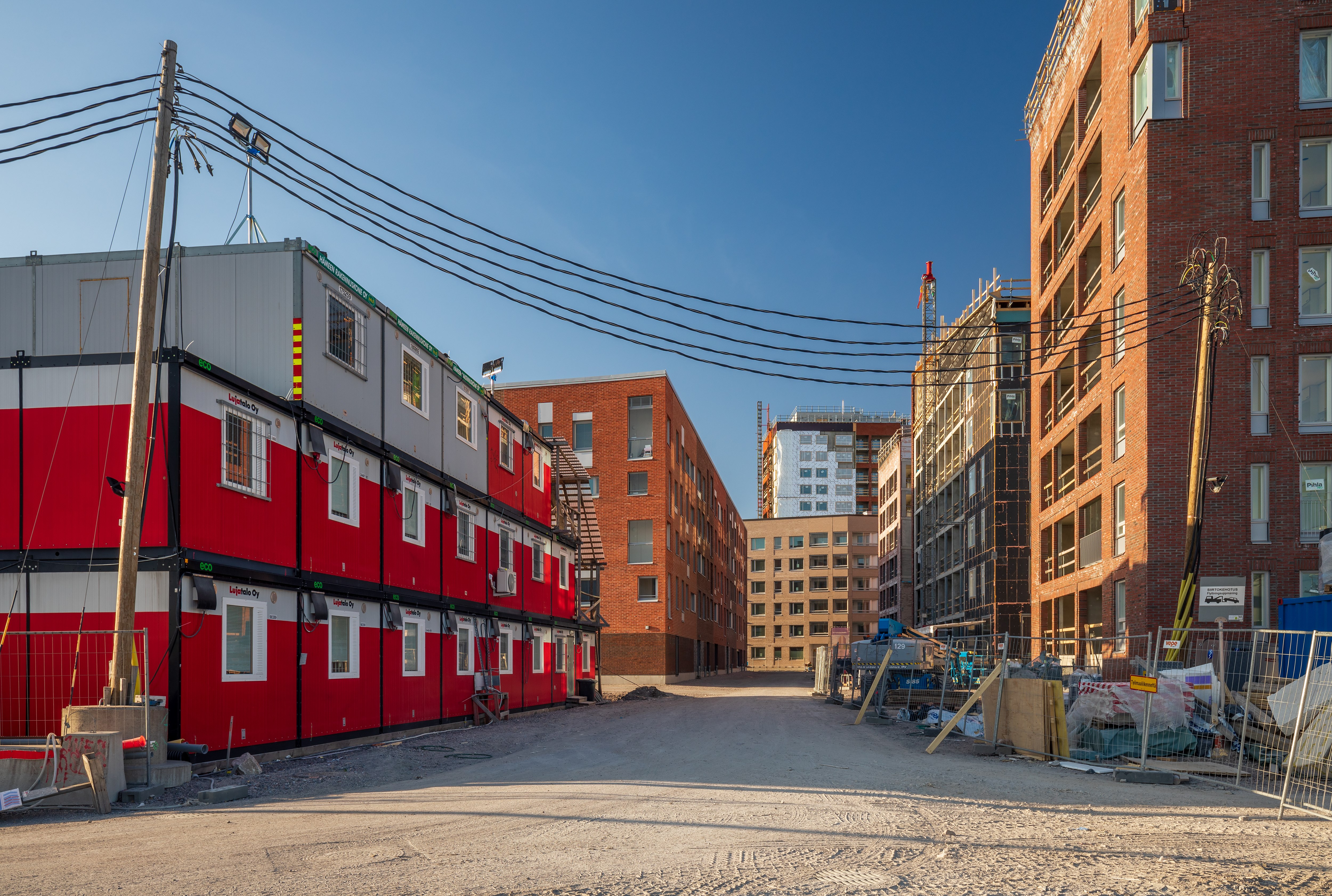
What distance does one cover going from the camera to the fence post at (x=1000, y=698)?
1736 centimetres

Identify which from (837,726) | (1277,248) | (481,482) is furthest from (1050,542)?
(481,482)

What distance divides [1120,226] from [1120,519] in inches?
378

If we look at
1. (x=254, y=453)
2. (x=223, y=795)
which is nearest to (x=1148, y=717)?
(x=223, y=795)

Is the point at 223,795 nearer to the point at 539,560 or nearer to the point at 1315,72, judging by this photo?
the point at 539,560

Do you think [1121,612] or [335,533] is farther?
[1121,612]

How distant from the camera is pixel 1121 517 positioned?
31734mm

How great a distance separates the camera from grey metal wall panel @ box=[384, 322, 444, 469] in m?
21.8

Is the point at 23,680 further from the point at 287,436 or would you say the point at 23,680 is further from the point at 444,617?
the point at 444,617

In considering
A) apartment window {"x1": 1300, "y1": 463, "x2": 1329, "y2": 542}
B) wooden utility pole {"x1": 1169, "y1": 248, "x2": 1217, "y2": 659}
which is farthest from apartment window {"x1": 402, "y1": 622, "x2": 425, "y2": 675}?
apartment window {"x1": 1300, "y1": 463, "x2": 1329, "y2": 542}

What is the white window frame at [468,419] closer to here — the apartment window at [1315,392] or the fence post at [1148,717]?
the fence post at [1148,717]

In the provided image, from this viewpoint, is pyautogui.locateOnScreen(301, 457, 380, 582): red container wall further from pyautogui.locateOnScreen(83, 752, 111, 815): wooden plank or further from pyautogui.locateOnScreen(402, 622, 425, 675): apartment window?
pyautogui.locateOnScreen(83, 752, 111, 815): wooden plank

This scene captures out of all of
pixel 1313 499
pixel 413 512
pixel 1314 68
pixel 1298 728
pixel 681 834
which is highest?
pixel 1314 68

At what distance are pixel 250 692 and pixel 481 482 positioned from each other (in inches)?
482

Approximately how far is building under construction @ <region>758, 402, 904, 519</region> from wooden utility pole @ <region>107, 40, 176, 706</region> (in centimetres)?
13577
